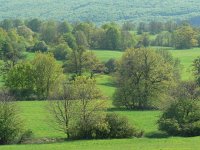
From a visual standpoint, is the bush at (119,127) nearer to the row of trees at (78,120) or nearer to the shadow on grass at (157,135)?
the row of trees at (78,120)

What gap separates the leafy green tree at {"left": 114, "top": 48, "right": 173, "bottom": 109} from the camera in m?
77.4

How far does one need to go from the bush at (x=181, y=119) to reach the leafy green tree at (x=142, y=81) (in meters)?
17.3

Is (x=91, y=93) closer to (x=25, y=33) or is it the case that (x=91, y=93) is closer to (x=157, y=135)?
(x=157, y=135)

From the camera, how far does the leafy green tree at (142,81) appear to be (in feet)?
254

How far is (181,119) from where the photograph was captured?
58219 mm

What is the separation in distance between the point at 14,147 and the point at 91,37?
110642 millimetres

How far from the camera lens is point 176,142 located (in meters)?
51.8

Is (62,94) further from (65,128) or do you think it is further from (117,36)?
(117,36)

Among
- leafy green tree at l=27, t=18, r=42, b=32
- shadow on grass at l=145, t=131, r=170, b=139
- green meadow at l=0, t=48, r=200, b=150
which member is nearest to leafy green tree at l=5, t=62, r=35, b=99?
green meadow at l=0, t=48, r=200, b=150

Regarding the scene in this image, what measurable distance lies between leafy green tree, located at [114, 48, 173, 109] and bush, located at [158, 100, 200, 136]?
17283mm

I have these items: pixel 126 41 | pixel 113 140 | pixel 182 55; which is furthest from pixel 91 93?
pixel 126 41

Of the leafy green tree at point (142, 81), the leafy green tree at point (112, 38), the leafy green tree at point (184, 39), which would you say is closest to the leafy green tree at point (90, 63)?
the leafy green tree at point (142, 81)

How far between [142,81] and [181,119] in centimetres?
2088

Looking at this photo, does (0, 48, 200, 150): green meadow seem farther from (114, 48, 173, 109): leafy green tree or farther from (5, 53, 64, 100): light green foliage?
(5, 53, 64, 100): light green foliage
